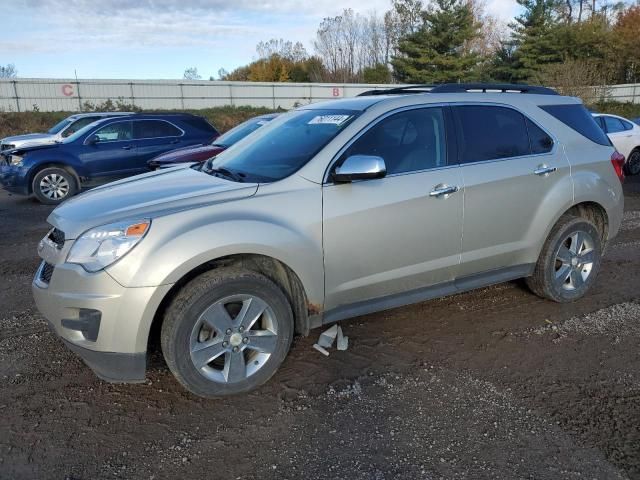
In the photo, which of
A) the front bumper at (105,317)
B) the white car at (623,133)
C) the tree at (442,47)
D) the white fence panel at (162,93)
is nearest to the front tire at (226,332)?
the front bumper at (105,317)

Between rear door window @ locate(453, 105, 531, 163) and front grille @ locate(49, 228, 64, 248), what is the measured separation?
2.80 meters

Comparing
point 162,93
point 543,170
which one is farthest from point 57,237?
point 162,93

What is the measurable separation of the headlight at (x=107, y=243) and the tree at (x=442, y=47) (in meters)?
43.0

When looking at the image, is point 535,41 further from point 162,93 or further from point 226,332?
point 226,332

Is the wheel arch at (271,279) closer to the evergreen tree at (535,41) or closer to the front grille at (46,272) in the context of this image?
the front grille at (46,272)

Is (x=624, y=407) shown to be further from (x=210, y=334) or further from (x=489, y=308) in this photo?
(x=210, y=334)

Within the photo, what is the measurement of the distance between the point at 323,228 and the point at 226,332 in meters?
0.88

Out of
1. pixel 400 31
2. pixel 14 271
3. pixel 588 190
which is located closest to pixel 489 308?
pixel 588 190

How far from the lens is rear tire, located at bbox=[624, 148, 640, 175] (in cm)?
1280

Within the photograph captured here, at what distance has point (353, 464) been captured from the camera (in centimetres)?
272

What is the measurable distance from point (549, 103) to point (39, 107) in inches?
1336

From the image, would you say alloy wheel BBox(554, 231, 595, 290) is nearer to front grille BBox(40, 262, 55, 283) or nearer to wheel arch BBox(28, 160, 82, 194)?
front grille BBox(40, 262, 55, 283)

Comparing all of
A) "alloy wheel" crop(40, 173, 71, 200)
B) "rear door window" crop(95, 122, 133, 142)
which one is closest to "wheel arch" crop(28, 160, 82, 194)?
"alloy wheel" crop(40, 173, 71, 200)

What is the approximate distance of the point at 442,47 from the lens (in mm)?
44719
